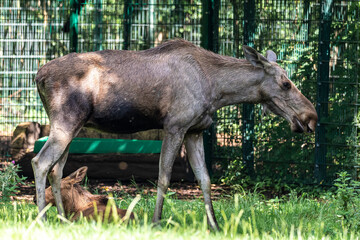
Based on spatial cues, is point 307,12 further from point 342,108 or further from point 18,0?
point 18,0

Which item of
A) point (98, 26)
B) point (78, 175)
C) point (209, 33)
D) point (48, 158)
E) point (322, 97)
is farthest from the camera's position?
point (98, 26)

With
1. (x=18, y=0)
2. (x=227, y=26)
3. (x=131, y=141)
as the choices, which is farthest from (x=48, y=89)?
(x=18, y=0)

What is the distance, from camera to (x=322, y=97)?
997cm

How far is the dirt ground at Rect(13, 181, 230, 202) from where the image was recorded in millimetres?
9471

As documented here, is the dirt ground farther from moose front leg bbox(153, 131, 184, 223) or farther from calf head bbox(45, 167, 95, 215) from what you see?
moose front leg bbox(153, 131, 184, 223)

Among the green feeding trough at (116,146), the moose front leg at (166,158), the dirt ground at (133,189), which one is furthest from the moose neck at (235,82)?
the green feeding trough at (116,146)

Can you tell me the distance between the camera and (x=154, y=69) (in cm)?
654

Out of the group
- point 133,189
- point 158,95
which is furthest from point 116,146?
point 158,95

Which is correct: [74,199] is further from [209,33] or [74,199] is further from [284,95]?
[209,33]

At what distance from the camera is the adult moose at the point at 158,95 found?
628 cm

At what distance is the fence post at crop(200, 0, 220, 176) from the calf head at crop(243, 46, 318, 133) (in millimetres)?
4189

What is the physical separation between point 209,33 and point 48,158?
534 cm

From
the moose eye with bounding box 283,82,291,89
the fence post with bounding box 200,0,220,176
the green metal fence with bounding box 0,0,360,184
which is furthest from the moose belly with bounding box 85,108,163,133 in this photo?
the fence post with bounding box 200,0,220,176

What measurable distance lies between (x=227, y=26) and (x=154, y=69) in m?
4.60
